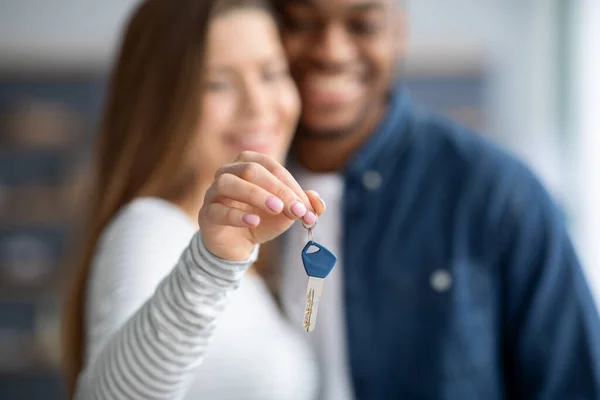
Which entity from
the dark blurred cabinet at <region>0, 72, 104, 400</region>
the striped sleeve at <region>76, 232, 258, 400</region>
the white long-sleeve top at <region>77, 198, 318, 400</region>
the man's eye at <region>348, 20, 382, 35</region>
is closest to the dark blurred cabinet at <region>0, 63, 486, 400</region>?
the dark blurred cabinet at <region>0, 72, 104, 400</region>

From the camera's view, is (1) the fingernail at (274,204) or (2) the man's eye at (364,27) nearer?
(1) the fingernail at (274,204)

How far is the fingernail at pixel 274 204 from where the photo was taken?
Answer: 366mm

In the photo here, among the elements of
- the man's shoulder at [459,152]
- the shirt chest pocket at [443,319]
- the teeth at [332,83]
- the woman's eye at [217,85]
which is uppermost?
the woman's eye at [217,85]

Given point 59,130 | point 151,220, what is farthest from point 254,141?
point 59,130

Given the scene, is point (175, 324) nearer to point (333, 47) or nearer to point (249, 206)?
point (249, 206)

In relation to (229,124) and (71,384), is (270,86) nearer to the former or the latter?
(229,124)

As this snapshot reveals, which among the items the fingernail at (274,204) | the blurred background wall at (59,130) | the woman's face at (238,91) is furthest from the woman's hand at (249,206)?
the blurred background wall at (59,130)

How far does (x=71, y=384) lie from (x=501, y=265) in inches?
17.5

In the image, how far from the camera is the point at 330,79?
0.79m

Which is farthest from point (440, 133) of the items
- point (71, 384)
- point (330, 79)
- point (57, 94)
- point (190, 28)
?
point (57, 94)

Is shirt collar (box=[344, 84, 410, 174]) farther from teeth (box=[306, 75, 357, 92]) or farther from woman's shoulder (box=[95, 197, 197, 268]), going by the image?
woman's shoulder (box=[95, 197, 197, 268])

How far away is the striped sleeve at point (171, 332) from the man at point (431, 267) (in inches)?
12.4

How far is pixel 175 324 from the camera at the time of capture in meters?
0.43

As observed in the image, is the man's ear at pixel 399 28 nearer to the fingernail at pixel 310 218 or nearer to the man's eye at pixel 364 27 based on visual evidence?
the man's eye at pixel 364 27
